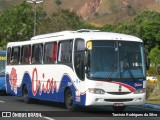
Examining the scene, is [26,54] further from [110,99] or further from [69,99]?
[110,99]

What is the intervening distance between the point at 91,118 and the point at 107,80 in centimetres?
172

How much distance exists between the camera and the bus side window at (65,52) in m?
20.9

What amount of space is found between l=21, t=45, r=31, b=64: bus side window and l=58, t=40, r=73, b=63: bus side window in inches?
160

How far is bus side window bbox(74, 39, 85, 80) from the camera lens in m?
19.5

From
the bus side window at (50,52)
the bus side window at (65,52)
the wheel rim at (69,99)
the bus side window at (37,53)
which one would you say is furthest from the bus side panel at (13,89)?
the wheel rim at (69,99)

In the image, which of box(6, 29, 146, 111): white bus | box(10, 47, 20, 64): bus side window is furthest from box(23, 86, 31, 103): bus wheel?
box(6, 29, 146, 111): white bus

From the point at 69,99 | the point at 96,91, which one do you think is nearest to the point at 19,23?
the point at 69,99

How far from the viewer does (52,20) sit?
71.3 meters

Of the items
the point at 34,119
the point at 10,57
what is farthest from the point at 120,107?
the point at 10,57

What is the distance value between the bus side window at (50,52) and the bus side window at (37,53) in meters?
0.64

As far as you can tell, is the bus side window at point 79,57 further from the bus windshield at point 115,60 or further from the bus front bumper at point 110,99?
the bus front bumper at point 110,99

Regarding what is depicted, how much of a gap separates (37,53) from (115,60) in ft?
20.1

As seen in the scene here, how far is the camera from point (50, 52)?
75.2 ft

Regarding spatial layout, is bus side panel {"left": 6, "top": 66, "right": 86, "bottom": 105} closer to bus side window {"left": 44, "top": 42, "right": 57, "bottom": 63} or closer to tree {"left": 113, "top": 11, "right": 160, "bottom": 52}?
bus side window {"left": 44, "top": 42, "right": 57, "bottom": 63}
